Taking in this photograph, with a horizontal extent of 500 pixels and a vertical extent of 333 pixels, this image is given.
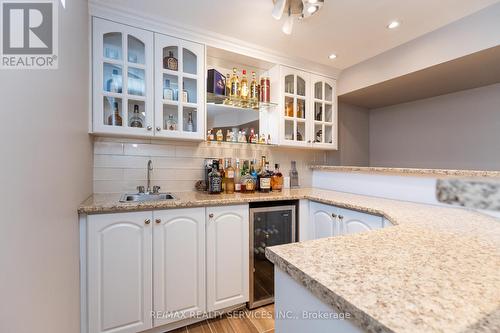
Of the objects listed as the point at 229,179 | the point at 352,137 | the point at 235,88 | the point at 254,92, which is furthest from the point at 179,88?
the point at 352,137

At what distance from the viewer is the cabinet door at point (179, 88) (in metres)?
1.71

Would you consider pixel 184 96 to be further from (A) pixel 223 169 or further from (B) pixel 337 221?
(B) pixel 337 221

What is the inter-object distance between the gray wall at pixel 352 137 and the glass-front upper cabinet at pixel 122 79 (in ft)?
7.30

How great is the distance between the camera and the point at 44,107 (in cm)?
80

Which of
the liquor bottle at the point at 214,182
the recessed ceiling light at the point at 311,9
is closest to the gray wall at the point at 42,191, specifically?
the liquor bottle at the point at 214,182

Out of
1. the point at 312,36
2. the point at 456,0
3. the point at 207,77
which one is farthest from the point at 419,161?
the point at 207,77

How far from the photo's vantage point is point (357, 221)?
158 cm

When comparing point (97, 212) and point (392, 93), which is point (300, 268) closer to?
point (97, 212)

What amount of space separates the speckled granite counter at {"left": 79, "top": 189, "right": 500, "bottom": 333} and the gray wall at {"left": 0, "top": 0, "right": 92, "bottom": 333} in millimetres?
698

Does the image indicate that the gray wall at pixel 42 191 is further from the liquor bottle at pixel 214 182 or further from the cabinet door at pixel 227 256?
the liquor bottle at pixel 214 182

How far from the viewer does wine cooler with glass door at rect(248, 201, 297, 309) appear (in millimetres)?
1773

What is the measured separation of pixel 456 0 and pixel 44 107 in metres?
2.34

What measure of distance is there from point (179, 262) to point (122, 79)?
1.36 metres

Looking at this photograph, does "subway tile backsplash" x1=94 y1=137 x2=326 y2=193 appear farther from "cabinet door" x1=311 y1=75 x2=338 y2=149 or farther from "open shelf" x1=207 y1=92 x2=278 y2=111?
"cabinet door" x1=311 y1=75 x2=338 y2=149
